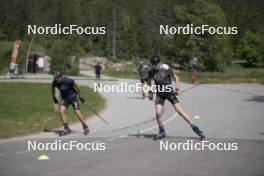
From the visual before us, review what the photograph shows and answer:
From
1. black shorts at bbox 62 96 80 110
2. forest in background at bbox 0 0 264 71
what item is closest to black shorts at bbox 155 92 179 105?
black shorts at bbox 62 96 80 110

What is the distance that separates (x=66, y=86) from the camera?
46.3 feet

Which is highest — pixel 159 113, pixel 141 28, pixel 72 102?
pixel 141 28

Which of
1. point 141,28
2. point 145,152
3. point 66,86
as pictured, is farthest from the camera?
point 141,28

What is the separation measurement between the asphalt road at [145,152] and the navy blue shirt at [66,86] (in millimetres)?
1003

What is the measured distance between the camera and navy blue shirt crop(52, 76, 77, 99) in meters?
14.1

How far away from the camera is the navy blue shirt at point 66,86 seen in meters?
14.1

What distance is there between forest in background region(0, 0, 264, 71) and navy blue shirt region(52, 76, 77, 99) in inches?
1514

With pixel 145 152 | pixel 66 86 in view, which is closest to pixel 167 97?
pixel 145 152

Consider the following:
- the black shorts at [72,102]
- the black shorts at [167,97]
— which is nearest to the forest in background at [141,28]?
the black shorts at [72,102]

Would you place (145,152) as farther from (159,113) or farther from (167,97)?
(167,97)

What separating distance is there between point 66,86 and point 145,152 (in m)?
4.05

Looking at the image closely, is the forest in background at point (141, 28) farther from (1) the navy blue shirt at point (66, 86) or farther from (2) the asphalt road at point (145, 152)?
(1) the navy blue shirt at point (66, 86)

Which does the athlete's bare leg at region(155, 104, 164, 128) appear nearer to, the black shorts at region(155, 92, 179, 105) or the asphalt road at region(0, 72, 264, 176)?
the black shorts at region(155, 92, 179, 105)

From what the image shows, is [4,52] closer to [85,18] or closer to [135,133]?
[85,18]
